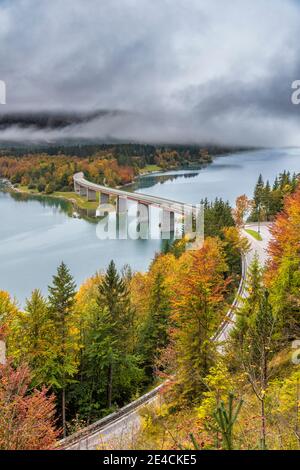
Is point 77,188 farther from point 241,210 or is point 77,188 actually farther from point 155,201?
point 241,210

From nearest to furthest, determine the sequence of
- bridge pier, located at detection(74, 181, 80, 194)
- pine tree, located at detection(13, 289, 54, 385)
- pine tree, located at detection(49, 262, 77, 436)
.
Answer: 1. pine tree, located at detection(13, 289, 54, 385)
2. pine tree, located at detection(49, 262, 77, 436)
3. bridge pier, located at detection(74, 181, 80, 194)

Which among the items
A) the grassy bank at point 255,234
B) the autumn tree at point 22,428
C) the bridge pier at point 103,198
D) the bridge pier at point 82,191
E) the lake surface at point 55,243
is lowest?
the lake surface at point 55,243

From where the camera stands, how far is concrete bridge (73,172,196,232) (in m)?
63.0

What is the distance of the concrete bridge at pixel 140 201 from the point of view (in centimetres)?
6300

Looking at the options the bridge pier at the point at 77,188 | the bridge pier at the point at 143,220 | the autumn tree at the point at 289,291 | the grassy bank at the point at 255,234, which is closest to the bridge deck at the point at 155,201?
the bridge pier at the point at 143,220

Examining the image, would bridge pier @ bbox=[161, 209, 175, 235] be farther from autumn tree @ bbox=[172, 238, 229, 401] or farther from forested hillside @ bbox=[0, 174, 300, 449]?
autumn tree @ bbox=[172, 238, 229, 401]

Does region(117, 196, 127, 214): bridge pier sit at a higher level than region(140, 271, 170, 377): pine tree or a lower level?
higher

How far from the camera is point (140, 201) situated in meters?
73.1

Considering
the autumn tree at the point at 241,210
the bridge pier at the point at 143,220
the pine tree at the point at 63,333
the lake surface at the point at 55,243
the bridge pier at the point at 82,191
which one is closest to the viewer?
the pine tree at the point at 63,333

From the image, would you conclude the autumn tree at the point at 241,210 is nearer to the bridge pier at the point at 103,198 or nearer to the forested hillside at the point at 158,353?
the forested hillside at the point at 158,353

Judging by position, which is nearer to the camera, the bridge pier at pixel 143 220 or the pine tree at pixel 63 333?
the pine tree at pixel 63 333

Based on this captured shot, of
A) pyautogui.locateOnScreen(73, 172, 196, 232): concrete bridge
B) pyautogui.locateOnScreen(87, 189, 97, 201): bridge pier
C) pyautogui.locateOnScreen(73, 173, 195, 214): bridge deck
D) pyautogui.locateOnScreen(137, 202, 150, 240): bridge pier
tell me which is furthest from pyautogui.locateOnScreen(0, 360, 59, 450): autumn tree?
pyautogui.locateOnScreen(87, 189, 97, 201): bridge pier

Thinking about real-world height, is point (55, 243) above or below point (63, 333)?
below

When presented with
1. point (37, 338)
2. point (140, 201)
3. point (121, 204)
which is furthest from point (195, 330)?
point (121, 204)
